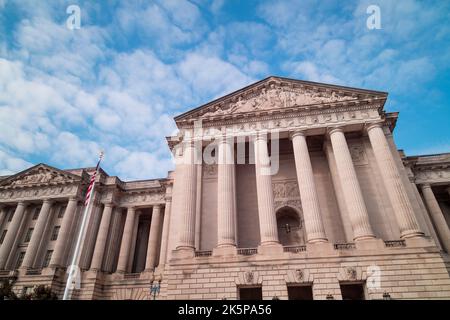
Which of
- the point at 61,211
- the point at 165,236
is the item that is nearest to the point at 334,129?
the point at 165,236

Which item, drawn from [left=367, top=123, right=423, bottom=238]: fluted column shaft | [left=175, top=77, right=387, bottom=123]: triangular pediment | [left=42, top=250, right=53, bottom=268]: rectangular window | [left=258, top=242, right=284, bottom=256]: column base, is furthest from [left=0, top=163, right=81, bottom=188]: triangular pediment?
[left=367, top=123, right=423, bottom=238]: fluted column shaft

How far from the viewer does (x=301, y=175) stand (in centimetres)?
2686

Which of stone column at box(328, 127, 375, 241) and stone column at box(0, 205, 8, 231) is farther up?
stone column at box(0, 205, 8, 231)

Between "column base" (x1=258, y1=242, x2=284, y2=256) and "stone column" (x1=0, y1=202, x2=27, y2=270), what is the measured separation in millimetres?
36769

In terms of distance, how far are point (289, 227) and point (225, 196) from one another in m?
8.57

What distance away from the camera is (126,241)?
4084 cm

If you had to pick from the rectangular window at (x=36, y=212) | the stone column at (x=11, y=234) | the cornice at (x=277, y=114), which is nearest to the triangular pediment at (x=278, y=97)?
the cornice at (x=277, y=114)

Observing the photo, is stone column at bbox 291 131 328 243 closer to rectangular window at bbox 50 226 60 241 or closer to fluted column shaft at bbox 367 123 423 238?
fluted column shaft at bbox 367 123 423 238

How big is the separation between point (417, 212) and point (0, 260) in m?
49.7

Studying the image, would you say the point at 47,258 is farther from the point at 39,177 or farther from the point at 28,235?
the point at 39,177

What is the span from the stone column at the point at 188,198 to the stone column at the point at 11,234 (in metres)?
29.1

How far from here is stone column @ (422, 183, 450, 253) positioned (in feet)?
102
